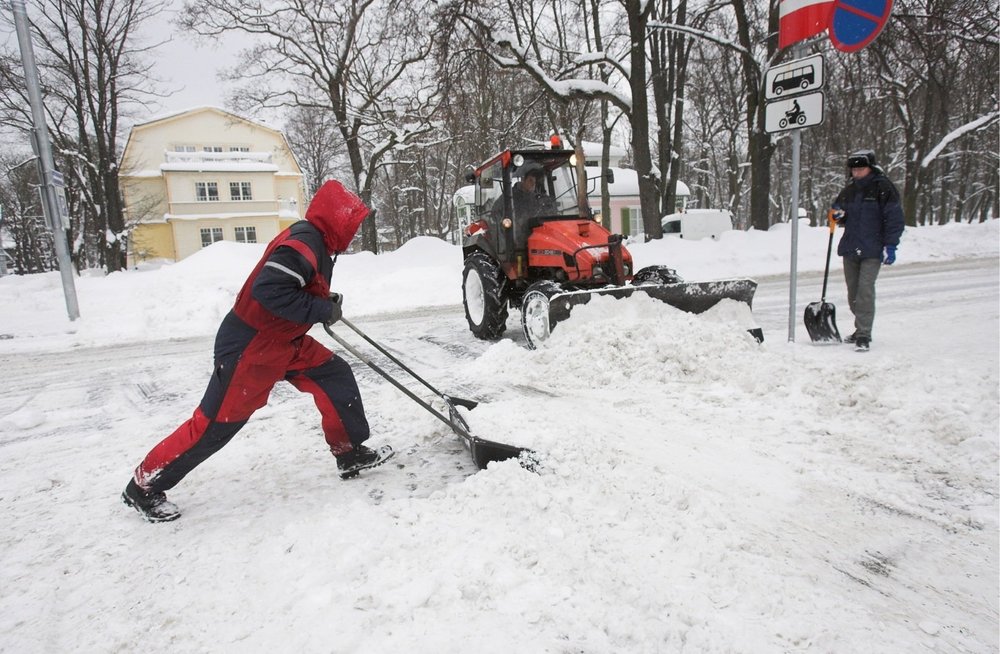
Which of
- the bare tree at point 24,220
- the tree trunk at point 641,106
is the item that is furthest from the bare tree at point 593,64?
the bare tree at point 24,220

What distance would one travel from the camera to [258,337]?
274cm

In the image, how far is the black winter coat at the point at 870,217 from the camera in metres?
5.38

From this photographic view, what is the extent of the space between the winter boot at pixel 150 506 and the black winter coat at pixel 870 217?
6.30m

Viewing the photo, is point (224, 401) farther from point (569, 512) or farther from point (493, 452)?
point (569, 512)

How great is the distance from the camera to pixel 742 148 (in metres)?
40.7

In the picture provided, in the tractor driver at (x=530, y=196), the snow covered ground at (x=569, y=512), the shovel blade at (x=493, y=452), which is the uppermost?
the tractor driver at (x=530, y=196)

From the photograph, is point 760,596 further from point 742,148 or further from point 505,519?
point 742,148

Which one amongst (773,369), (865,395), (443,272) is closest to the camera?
(865,395)

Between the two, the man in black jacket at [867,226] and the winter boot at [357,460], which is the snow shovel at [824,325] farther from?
the winter boot at [357,460]

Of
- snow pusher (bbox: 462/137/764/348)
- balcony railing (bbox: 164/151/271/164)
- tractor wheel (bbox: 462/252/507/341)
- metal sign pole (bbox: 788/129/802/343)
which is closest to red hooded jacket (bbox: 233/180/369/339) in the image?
snow pusher (bbox: 462/137/764/348)

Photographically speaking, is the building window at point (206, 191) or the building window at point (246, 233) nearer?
the building window at point (206, 191)

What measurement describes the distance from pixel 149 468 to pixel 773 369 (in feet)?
14.0

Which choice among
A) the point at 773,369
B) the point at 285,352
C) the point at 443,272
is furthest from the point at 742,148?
the point at 285,352

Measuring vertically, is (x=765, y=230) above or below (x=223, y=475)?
above
